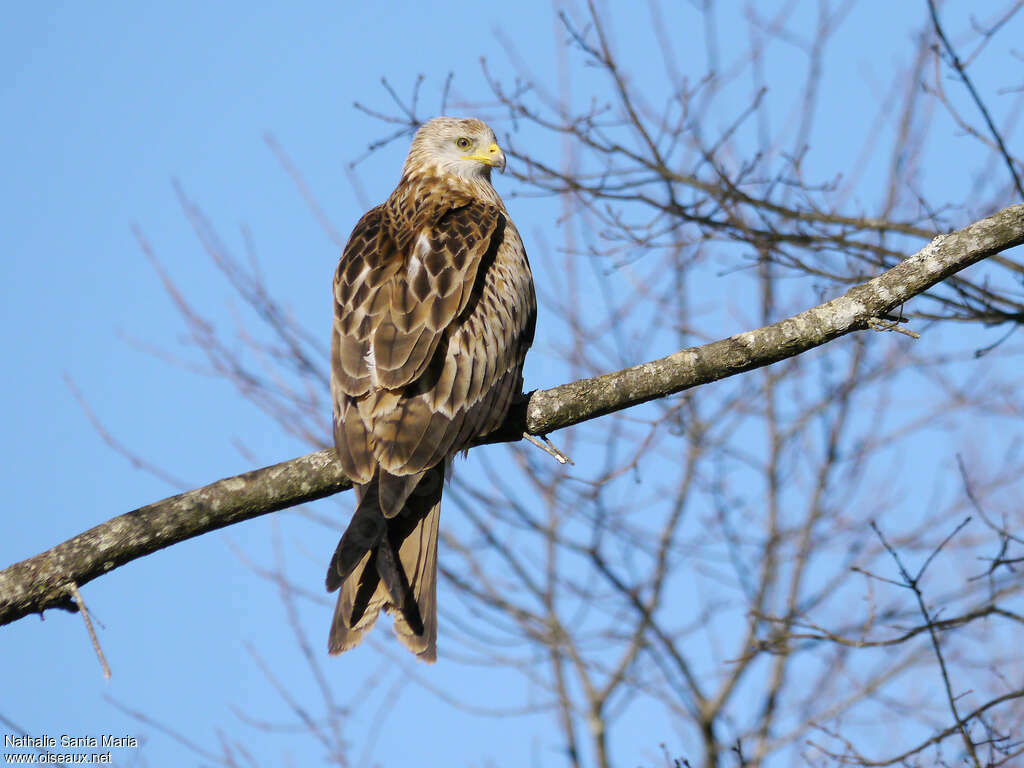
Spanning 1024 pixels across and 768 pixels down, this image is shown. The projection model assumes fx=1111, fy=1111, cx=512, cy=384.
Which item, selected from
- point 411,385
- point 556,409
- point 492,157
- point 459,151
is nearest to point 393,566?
point 411,385

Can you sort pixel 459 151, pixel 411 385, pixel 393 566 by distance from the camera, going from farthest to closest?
pixel 459 151 < pixel 411 385 < pixel 393 566

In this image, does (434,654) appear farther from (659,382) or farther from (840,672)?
(840,672)

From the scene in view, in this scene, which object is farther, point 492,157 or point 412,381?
point 492,157

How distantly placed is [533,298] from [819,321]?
5.19ft

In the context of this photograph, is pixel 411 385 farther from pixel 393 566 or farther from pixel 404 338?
pixel 393 566

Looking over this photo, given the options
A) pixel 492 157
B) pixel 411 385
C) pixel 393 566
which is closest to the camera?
pixel 393 566

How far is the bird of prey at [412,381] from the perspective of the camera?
13.9ft

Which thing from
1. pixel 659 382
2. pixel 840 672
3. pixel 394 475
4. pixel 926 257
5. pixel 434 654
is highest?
pixel 840 672

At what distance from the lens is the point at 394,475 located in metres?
4.20

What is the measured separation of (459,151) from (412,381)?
265 cm

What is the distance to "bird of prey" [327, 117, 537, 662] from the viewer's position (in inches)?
167

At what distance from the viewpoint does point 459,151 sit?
264 inches

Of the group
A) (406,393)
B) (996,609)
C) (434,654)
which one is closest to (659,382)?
(406,393)

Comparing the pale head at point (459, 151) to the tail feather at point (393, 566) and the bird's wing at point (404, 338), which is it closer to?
the bird's wing at point (404, 338)
